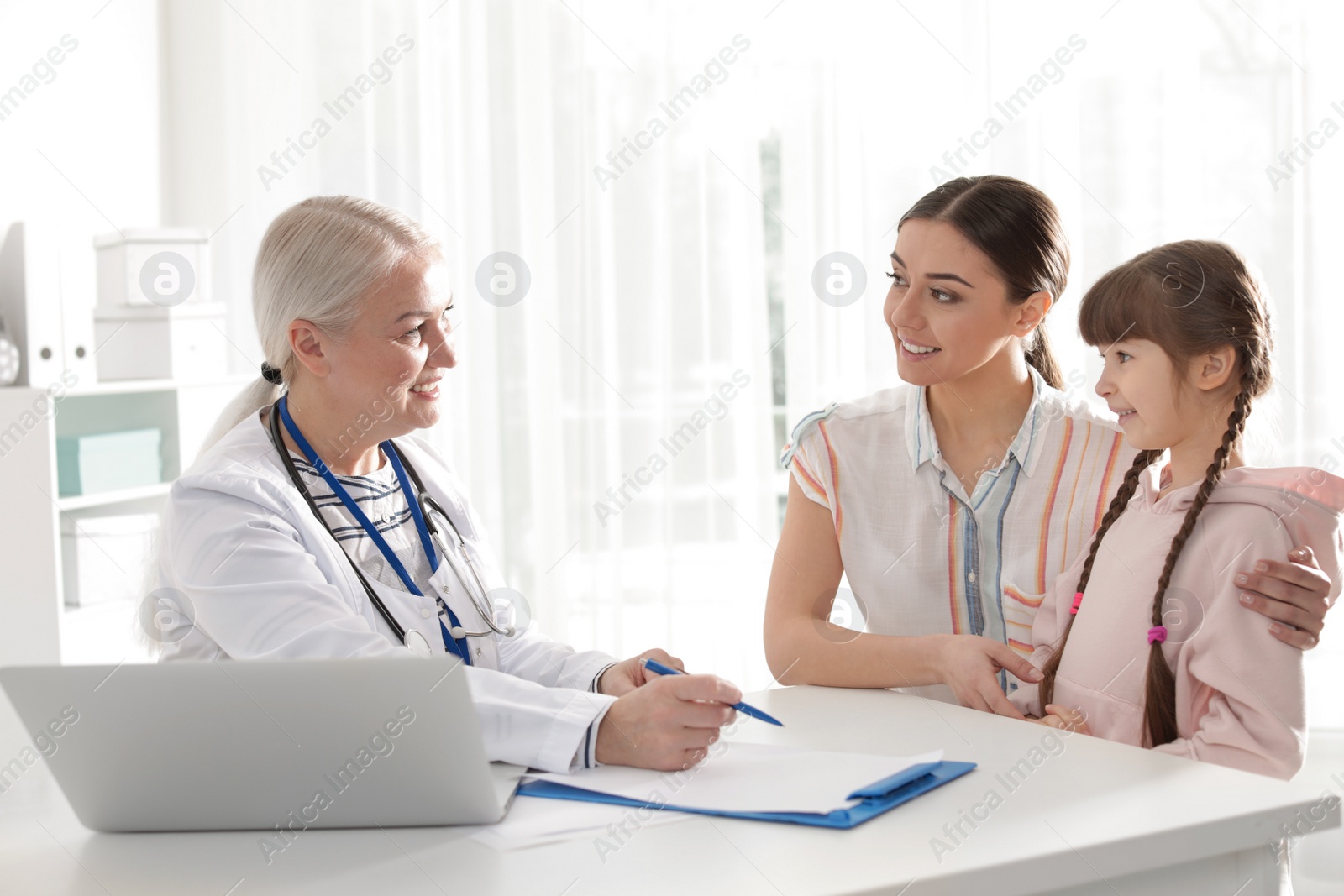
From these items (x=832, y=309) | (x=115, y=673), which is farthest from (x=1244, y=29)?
(x=115, y=673)

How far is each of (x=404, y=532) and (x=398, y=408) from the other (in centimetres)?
17

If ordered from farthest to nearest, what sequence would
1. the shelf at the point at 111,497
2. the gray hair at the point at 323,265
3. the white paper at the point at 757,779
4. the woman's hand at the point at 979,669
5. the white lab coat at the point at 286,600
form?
1. the shelf at the point at 111,497
2. the gray hair at the point at 323,265
3. the woman's hand at the point at 979,669
4. the white lab coat at the point at 286,600
5. the white paper at the point at 757,779

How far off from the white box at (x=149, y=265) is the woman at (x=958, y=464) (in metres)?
2.15

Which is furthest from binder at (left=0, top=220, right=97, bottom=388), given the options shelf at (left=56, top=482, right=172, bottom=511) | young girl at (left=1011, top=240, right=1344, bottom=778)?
young girl at (left=1011, top=240, right=1344, bottom=778)

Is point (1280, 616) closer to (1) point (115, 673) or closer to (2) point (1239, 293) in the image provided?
(2) point (1239, 293)

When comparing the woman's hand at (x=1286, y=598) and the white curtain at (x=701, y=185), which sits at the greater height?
the white curtain at (x=701, y=185)

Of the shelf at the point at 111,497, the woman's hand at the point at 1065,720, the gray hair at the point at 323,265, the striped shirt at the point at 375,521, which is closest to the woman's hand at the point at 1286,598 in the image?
the woman's hand at the point at 1065,720

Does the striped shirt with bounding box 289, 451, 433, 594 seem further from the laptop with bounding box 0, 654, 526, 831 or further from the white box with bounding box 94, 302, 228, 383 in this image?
the white box with bounding box 94, 302, 228, 383

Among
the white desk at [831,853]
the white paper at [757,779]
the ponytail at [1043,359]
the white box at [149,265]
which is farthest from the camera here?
the white box at [149,265]

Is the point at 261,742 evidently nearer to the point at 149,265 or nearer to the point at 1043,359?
the point at 1043,359

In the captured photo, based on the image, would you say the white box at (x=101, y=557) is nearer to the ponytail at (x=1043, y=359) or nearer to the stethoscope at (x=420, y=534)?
the stethoscope at (x=420, y=534)

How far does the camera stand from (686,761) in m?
1.11

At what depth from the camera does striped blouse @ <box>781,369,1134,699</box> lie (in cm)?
168

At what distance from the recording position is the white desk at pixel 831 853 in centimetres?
87
